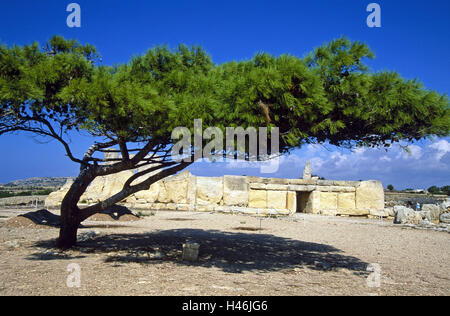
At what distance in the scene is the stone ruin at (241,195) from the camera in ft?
62.3

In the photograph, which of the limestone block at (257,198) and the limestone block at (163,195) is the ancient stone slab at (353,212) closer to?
the limestone block at (257,198)

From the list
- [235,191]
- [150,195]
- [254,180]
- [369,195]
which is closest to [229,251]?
[235,191]

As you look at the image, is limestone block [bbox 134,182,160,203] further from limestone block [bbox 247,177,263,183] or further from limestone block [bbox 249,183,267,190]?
limestone block [bbox 249,183,267,190]

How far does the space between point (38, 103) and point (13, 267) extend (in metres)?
2.92

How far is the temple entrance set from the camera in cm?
2184

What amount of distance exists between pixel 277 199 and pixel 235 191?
8.70ft

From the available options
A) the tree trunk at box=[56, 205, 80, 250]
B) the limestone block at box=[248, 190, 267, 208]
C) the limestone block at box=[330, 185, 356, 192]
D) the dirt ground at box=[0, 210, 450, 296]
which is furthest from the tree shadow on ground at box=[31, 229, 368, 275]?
the limestone block at box=[330, 185, 356, 192]

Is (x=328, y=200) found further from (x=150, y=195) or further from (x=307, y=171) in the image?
(x=150, y=195)

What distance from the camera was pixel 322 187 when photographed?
67.0 feet

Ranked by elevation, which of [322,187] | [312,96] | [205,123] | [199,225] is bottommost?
[199,225]

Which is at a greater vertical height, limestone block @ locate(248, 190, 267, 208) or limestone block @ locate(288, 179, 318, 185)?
limestone block @ locate(288, 179, 318, 185)

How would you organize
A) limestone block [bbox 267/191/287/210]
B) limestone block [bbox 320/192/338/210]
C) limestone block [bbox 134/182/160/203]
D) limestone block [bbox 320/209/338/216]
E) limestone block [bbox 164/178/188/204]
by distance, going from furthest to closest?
1. limestone block [bbox 320/192/338/210]
2. limestone block [bbox 320/209/338/216]
3. limestone block [bbox 267/191/287/210]
4. limestone block [bbox 134/182/160/203]
5. limestone block [bbox 164/178/188/204]
